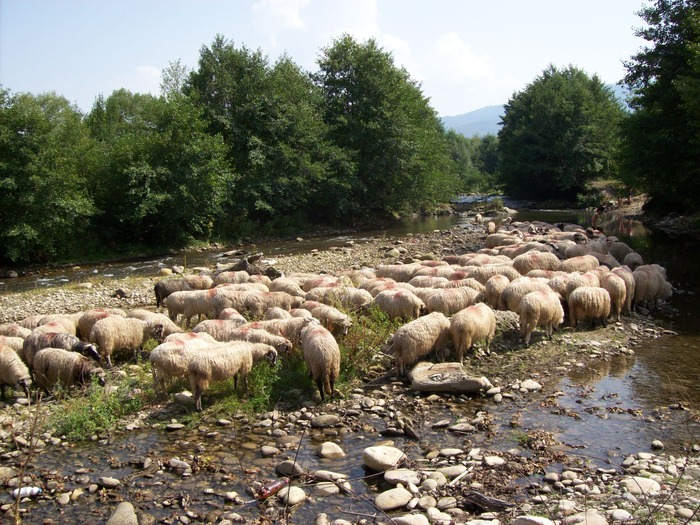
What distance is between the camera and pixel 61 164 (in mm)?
25797

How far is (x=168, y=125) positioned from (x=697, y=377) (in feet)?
89.9

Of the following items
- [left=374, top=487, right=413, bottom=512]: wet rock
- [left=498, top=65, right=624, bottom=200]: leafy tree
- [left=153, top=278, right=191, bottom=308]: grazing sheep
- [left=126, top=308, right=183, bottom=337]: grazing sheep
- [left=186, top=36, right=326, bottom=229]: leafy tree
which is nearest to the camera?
[left=374, top=487, right=413, bottom=512]: wet rock

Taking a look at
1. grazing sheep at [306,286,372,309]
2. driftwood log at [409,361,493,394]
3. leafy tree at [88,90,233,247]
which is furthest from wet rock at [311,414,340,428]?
leafy tree at [88,90,233,247]

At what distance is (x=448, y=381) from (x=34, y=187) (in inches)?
886

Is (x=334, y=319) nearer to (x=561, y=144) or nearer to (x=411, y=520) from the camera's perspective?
(x=411, y=520)

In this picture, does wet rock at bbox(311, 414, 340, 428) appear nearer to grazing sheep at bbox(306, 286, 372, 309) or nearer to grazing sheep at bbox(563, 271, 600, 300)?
grazing sheep at bbox(306, 286, 372, 309)

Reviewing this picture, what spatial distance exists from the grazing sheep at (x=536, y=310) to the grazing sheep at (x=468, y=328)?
1.02 metres

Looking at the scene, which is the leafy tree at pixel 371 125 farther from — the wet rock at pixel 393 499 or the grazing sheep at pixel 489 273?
the wet rock at pixel 393 499

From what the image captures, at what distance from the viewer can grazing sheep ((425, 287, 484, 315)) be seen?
12.0 meters

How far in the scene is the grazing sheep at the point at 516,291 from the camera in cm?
1215

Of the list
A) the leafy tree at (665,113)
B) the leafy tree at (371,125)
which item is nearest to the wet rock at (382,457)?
the leafy tree at (665,113)

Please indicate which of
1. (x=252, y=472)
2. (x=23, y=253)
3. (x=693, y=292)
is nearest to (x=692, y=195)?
(x=693, y=292)

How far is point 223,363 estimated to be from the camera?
872 cm

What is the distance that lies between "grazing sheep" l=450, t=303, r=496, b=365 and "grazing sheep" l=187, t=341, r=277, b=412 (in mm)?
3258
